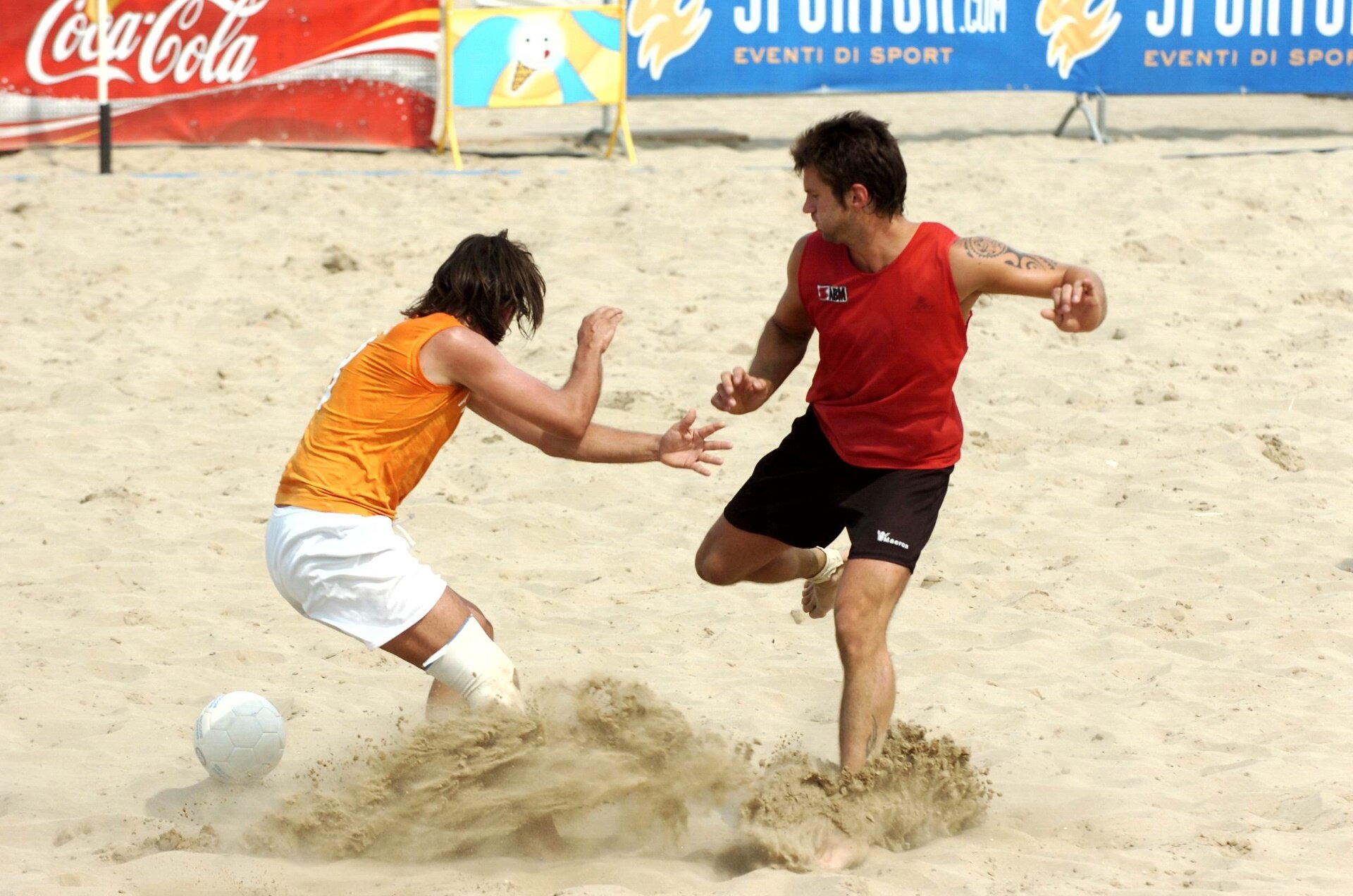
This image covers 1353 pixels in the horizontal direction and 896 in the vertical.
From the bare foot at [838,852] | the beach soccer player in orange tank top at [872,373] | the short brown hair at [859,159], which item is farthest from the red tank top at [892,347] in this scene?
the bare foot at [838,852]

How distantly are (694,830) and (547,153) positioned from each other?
875cm

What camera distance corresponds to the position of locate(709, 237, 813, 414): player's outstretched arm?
167 inches

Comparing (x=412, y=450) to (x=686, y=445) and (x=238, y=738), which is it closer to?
(x=686, y=445)

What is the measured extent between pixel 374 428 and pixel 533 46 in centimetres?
825

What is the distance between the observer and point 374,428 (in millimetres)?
3764

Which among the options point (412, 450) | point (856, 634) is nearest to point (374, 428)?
point (412, 450)

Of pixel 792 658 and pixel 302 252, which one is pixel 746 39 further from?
pixel 792 658

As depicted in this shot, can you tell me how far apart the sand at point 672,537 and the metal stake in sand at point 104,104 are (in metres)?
0.23

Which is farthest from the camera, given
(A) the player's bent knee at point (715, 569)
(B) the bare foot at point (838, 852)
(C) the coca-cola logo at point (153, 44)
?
(C) the coca-cola logo at point (153, 44)

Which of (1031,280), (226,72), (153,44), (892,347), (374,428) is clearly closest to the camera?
(374,428)

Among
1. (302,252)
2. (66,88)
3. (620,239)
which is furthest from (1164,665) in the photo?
(66,88)

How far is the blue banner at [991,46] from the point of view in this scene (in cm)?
1207

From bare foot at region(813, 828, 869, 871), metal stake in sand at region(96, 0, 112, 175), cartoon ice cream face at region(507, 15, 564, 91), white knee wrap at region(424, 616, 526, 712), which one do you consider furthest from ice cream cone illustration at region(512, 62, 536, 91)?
bare foot at region(813, 828, 869, 871)

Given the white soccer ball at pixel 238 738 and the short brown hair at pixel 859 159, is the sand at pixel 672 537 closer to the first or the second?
the white soccer ball at pixel 238 738
